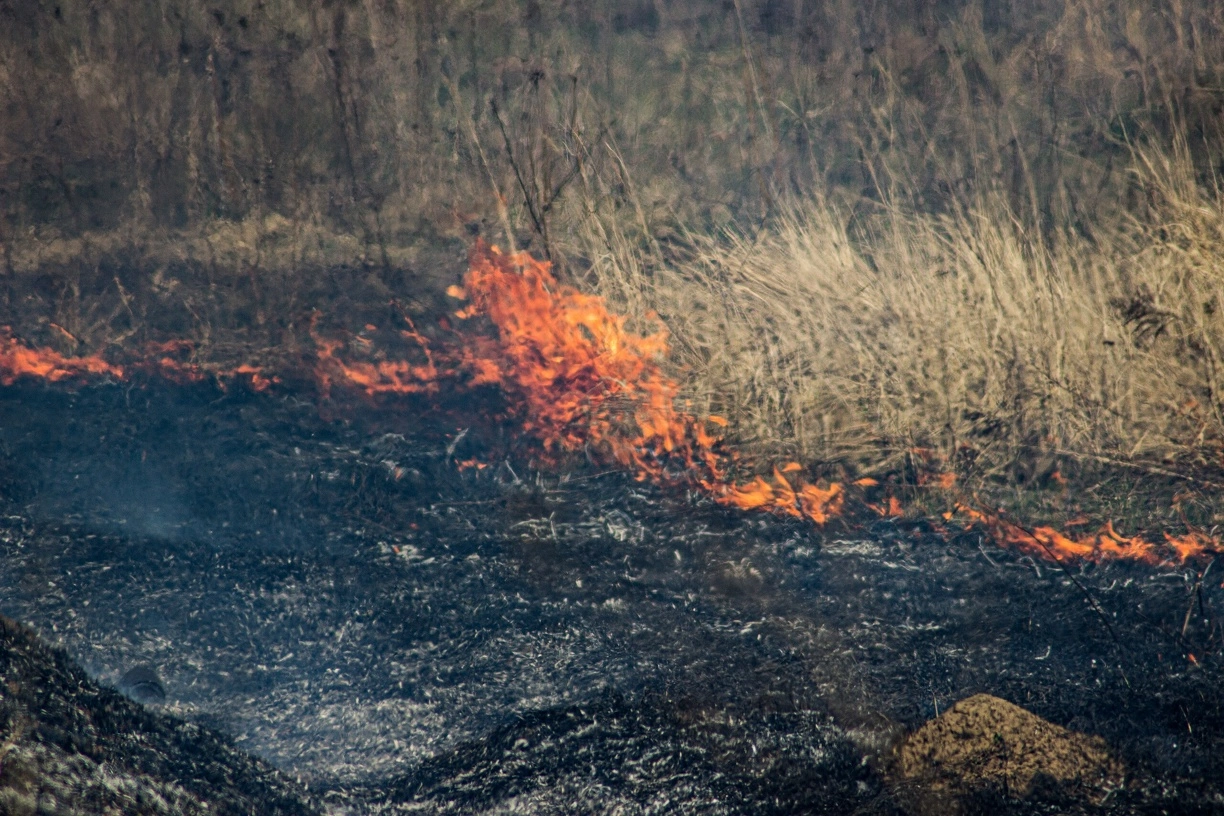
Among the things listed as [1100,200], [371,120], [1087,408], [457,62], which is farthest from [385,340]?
[1100,200]

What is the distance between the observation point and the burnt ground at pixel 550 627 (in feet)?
10.7

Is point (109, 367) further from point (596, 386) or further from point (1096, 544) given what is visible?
point (1096, 544)

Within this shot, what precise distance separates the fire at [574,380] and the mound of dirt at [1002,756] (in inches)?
46.7

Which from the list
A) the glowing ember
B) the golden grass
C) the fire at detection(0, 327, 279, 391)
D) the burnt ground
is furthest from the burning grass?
the glowing ember

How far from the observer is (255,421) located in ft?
18.0

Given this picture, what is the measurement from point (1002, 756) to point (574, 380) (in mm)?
3118

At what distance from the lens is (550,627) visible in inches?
156

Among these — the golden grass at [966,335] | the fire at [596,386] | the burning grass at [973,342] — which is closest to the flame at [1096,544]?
the burning grass at [973,342]

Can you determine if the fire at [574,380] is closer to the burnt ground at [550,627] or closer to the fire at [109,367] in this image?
the fire at [109,367]

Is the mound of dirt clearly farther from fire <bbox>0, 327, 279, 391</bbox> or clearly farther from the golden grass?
fire <bbox>0, 327, 279, 391</bbox>

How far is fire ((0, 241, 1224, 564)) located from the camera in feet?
15.3

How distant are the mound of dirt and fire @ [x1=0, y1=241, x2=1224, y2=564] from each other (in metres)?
1.19

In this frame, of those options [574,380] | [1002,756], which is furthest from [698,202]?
[1002,756]

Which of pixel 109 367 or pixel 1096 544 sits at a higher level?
pixel 109 367
